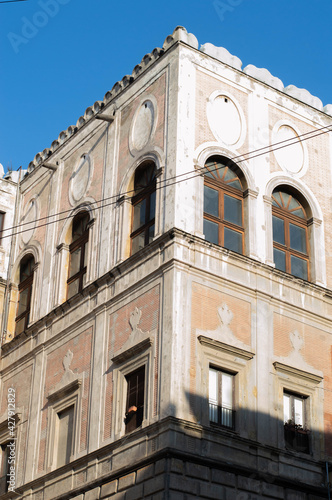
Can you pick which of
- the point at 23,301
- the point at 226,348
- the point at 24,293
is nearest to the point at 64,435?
the point at 226,348

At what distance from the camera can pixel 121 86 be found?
29828mm

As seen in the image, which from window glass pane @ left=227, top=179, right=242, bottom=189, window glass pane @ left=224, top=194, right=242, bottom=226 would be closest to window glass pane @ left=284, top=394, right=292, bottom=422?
window glass pane @ left=224, top=194, right=242, bottom=226

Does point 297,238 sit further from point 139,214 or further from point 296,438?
point 296,438

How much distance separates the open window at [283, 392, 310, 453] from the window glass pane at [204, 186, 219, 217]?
532cm

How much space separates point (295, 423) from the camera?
80.4 feet

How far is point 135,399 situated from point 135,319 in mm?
2193

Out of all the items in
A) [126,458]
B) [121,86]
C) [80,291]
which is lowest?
[126,458]

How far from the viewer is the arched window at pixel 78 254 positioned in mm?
28625

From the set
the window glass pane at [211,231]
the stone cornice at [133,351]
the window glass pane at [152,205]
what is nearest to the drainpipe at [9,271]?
the stone cornice at [133,351]

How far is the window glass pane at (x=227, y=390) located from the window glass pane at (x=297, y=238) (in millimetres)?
5354

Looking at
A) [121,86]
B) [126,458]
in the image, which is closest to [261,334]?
[126,458]

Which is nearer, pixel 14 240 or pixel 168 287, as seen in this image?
pixel 168 287

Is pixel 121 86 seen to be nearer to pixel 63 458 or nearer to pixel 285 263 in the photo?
pixel 285 263

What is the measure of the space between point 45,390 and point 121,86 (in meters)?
9.77
